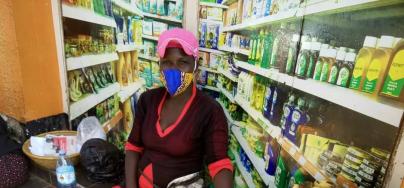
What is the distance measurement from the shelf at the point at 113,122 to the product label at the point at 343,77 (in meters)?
1.91

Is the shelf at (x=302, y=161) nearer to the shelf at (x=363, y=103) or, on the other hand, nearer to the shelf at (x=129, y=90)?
the shelf at (x=363, y=103)

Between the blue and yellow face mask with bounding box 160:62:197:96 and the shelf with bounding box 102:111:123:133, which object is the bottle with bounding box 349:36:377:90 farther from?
the shelf with bounding box 102:111:123:133

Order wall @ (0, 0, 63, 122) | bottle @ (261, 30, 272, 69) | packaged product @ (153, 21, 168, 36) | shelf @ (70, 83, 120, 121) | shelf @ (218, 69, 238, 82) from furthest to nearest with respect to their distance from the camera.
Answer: shelf @ (218, 69, 238, 82), packaged product @ (153, 21, 168, 36), bottle @ (261, 30, 272, 69), shelf @ (70, 83, 120, 121), wall @ (0, 0, 63, 122)

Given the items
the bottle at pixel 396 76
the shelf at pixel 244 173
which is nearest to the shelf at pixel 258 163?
the shelf at pixel 244 173

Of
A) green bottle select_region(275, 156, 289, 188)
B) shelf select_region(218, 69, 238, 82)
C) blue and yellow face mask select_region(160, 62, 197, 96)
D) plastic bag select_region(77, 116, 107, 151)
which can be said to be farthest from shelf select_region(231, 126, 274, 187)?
plastic bag select_region(77, 116, 107, 151)

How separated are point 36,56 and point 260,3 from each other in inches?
74.9

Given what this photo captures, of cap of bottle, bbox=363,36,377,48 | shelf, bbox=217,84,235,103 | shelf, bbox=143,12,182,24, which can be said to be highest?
shelf, bbox=143,12,182,24

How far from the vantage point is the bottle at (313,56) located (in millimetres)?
1493

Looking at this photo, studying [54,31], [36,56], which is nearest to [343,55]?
[54,31]

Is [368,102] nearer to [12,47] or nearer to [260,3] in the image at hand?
[260,3]

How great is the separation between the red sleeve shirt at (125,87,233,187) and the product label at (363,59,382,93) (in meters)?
0.72

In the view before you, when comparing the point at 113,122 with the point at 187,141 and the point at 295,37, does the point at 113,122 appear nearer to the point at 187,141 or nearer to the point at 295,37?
the point at 187,141

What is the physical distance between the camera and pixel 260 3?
2.40 meters

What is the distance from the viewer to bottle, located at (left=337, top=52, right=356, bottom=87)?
4.00ft
